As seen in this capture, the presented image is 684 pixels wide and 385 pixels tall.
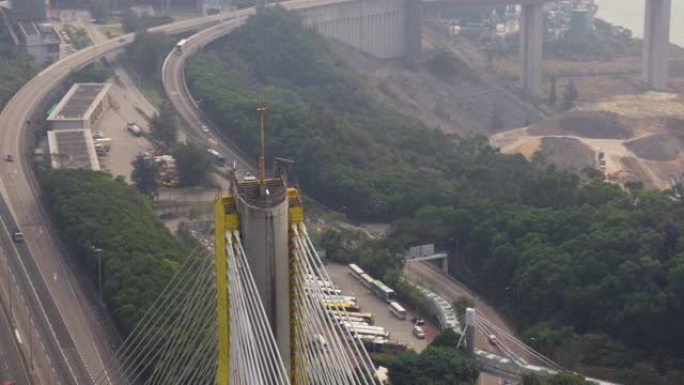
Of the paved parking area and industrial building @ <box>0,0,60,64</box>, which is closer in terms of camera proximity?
the paved parking area

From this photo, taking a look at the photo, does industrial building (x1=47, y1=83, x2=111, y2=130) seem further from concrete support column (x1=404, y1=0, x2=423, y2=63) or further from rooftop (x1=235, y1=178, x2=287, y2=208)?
rooftop (x1=235, y1=178, x2=287, y2=208)

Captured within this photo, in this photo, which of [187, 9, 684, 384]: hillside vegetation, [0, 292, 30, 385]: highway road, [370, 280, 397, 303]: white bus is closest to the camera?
[0, 292, 30, 385]: highway road

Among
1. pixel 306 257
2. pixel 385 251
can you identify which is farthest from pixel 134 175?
pixel 306 257

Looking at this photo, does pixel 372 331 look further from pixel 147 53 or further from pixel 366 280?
pixel 147 53

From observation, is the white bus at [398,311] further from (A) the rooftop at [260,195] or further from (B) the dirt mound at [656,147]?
(B) the dirt mound at [656,147]

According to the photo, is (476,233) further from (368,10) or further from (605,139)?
(368,10)

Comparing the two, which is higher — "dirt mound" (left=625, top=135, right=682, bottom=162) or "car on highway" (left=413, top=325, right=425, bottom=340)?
"car on highway" (left=413, top=325, right=425, bottom=340)

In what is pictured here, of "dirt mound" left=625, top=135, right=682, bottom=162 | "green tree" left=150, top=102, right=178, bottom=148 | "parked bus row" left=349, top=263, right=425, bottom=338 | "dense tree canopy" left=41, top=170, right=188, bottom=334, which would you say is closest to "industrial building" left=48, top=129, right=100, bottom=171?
"dense tree canopy" left=41, top=170, right=188, bottom=334
